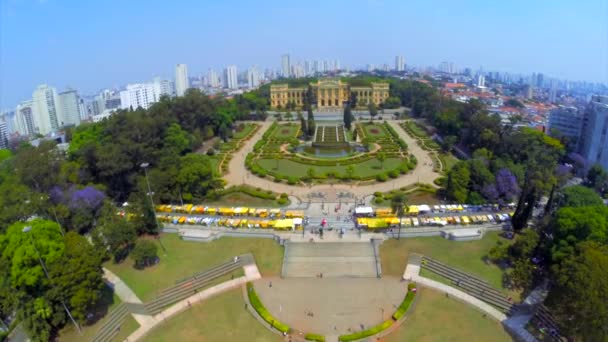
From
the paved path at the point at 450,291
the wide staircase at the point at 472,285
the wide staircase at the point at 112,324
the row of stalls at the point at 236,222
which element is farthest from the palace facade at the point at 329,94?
the wide staircase at the point at 112,324

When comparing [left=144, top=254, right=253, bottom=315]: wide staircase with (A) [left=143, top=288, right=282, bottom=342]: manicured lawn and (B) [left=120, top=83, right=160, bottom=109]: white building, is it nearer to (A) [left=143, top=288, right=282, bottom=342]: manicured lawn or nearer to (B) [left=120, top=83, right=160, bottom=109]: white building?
(A) [left=143, top=288, right=282, bottom=342]: manicured lawn

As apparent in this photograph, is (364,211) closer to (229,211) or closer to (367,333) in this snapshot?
(229,211)

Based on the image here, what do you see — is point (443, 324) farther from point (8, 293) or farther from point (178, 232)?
point (8, 293)

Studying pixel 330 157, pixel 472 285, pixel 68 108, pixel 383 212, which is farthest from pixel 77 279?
pixel 68 108

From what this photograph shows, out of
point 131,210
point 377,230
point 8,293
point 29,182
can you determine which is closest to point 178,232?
point 131,210

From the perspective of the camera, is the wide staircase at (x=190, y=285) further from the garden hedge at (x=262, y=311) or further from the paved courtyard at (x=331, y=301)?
the paved courtyard at (x=331, y=301)

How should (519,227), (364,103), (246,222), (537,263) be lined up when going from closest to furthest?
(537,263) < (519,227) < (246,222) < (364,103)
